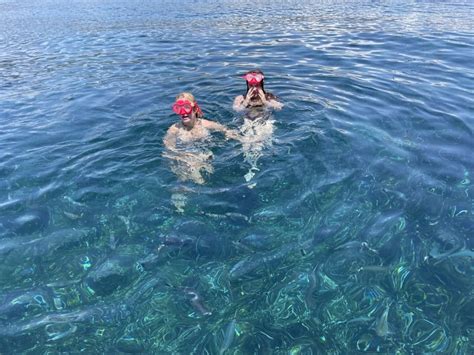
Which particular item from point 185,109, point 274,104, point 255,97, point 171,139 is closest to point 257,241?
point 185,109

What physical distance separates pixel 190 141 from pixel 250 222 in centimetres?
300

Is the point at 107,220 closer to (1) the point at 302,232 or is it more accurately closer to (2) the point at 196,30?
(1) the point at 302,232

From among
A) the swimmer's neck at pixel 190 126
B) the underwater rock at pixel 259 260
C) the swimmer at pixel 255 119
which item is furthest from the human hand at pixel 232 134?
the underwater rock at pixel 259 260

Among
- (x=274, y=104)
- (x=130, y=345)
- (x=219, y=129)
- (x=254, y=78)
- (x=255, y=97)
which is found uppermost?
(x=254, y=78)

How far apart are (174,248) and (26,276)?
2196mm

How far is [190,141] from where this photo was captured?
8.10m

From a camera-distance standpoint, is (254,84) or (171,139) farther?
(254,84)

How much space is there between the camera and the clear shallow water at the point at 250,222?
432 centimetres

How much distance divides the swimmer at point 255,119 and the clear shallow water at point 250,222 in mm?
265

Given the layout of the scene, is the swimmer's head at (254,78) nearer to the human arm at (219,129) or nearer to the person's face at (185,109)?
the human arm at (219,129)

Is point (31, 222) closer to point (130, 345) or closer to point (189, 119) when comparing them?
point (130, 345)

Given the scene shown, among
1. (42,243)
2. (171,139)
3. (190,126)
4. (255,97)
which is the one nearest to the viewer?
(42,243)

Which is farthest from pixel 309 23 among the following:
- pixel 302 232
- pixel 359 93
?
pixel 302 232

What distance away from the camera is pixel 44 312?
4.60 m
